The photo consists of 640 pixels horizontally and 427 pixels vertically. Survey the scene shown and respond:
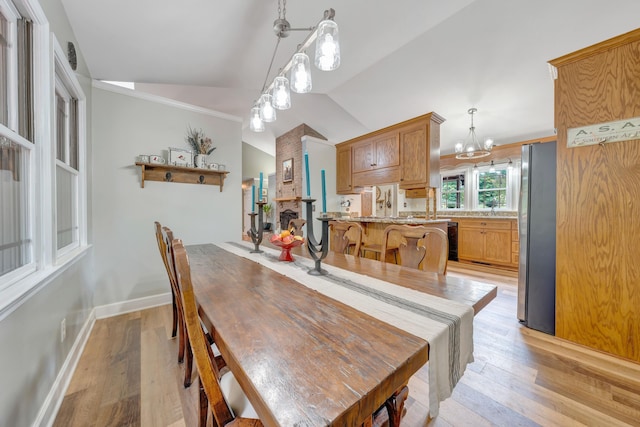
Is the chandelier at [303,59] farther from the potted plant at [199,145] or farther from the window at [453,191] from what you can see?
the window at [453,191]

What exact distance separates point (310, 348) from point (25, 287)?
1.22 meters

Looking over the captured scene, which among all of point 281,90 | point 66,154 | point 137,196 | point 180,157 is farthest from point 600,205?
point 137,196

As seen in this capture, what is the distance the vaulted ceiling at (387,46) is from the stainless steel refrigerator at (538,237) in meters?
1.42

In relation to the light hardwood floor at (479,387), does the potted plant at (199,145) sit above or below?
above

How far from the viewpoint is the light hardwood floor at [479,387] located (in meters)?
1.24

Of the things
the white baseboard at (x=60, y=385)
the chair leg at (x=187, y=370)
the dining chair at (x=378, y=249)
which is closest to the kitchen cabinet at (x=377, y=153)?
the dining chair at (x=378, y=249)

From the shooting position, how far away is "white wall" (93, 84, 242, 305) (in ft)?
7.80

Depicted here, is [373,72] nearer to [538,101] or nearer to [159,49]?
[538,101]

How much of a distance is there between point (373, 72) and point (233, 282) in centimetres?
347

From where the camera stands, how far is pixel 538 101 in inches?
136

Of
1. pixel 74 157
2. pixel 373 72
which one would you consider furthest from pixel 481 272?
pixel 74 157

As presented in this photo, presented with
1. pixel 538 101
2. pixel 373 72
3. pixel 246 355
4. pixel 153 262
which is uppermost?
pixel 373 72

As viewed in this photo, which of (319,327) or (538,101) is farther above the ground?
(538,101)

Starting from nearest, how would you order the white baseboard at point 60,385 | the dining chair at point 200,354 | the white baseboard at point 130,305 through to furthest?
the dining chair at point 200,354
the white baseboard at point 60,385
the white baseboard at point 130,305
